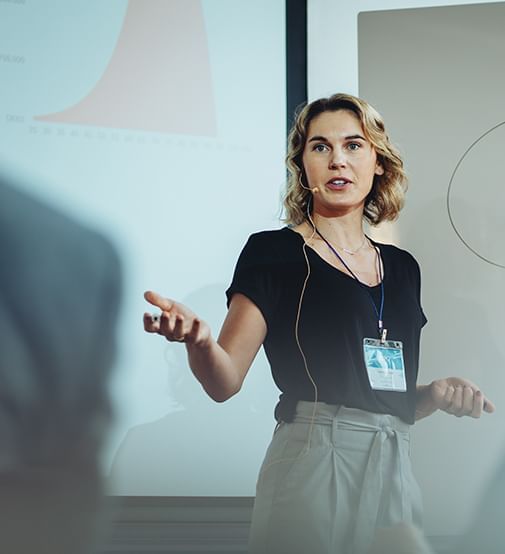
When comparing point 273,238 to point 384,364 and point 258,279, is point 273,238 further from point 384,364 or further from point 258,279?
point 384,364

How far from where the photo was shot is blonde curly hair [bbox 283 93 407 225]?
1806 millimetres

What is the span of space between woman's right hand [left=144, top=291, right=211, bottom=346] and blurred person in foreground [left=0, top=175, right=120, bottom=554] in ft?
2.60

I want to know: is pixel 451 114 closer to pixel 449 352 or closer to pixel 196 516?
pixel 449 352

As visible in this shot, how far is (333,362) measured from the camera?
1617mm

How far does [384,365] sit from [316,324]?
0.54ft

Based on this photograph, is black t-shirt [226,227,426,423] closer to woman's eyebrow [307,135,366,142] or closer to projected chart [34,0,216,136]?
woman's eyebrow [307,135,366,142]

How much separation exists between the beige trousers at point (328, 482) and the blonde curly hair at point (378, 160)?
492 millimetres

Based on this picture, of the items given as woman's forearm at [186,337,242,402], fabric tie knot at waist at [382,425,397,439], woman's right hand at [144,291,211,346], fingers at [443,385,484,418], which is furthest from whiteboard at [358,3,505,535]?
woman's right hand at [144,291,211,346]

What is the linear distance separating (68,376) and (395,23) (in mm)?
1325

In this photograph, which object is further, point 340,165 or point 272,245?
point 340,165

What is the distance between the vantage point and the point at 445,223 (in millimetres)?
2172

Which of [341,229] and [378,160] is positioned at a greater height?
[378,160]

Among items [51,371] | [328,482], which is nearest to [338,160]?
[328,482]

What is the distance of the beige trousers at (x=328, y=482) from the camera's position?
1550 millimetres
